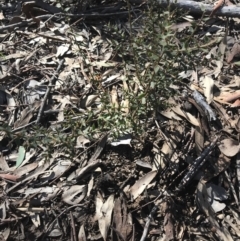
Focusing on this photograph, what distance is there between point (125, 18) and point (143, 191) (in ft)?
4.18

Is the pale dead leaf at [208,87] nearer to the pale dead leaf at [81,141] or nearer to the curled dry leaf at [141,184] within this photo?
the curled dry leaf at [141,184]

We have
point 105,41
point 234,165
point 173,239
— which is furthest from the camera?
point 105,41

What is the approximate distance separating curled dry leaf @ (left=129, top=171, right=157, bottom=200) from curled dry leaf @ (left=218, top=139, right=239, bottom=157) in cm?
42

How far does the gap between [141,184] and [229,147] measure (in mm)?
556

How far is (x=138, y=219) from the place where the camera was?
2.59 m

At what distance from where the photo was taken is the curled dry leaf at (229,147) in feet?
8.98

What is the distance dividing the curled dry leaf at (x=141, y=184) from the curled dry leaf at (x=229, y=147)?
42 cm

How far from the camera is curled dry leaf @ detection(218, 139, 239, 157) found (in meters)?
2.74

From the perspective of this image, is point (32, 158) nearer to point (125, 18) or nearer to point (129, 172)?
point (129, 172)

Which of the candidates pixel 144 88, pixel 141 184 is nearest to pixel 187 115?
pixel 144 88

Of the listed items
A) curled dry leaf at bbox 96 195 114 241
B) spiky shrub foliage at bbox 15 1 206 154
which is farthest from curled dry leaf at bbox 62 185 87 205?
spiky shrub foliage at bbox 15 1 206 154

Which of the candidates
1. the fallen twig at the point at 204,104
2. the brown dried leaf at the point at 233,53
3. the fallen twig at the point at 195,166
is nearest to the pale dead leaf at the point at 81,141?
the fallen twig at the point at 195,166

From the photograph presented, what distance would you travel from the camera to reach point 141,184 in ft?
8.74

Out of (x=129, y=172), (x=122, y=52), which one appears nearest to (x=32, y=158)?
(x=129, y=172)
